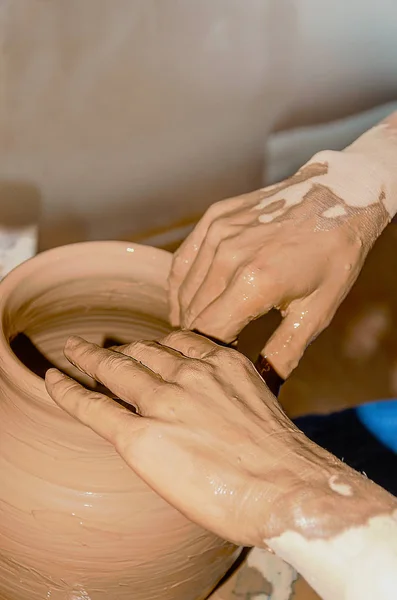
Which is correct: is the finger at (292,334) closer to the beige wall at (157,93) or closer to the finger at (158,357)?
the finger at (158,357)

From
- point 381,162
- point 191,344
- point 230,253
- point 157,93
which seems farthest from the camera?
point 157,93

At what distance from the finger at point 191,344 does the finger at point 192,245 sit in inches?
6.8

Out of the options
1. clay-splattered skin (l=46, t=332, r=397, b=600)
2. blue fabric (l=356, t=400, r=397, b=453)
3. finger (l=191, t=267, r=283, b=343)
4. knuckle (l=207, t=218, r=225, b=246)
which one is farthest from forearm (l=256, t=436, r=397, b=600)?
blue fabric (l=356, t=400, r=397, b=453)

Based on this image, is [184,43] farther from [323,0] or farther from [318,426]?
[318,426]

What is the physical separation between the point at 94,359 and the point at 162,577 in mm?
278

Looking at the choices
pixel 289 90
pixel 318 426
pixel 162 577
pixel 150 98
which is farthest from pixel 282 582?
pixel 289 90

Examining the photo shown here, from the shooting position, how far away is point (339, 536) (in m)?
0.67

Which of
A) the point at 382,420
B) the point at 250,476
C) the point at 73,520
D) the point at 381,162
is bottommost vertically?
the point at 382,420

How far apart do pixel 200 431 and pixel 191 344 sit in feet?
0.43

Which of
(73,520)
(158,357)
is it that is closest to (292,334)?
(158,357)

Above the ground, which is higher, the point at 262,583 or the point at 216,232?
the point at 216,232

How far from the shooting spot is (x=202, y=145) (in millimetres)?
1853

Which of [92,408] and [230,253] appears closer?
[92,408]

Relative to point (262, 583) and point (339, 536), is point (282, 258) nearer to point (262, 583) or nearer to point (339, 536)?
point (339, 536)
